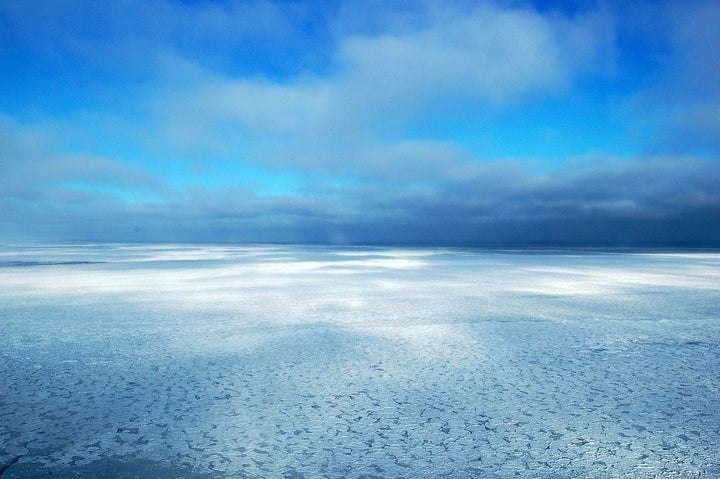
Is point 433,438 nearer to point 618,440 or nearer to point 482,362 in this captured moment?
point 618,440

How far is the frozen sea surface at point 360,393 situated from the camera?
Answer: 2500 millimetres

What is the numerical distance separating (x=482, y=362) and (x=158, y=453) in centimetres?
302

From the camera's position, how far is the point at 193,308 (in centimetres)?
757

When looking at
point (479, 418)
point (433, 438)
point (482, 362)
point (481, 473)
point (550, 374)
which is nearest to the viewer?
point (481, 473)

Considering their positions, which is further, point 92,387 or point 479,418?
point 92,387

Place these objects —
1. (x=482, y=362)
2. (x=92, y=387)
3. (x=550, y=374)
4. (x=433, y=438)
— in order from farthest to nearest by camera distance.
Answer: (x=482, y=362), (x=550, y=374), (x=92, y=387), (x=433, y=438)

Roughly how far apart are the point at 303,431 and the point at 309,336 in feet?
8.69

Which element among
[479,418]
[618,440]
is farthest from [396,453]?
[618,440]

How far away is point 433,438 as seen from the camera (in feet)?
9.01

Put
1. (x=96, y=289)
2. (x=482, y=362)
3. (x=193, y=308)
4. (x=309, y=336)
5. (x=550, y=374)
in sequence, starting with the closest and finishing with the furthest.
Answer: (x=550, y=374), (x=482, y=362), (x=309, y=336), (x=193, y=308), (x=96, y=289)

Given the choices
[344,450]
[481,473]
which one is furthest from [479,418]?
[344,450]

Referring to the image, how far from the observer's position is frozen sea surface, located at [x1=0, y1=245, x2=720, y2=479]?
8.20ft

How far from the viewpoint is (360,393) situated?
3.52m

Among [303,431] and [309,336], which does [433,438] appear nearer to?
[303,431]
